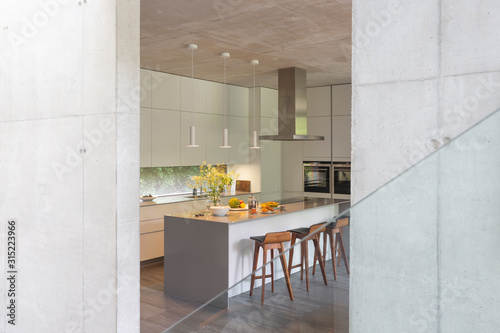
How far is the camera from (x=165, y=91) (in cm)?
622

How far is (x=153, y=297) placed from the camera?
15.4 feet

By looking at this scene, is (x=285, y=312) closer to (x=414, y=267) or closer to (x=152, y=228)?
(x=414, y=267)

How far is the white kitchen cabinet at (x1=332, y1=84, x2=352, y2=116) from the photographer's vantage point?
7156 mm

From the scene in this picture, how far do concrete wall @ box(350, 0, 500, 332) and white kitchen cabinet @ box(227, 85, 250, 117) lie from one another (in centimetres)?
577

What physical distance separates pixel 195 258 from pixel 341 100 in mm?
3927

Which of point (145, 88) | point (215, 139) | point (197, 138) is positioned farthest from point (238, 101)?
point (145, 88)

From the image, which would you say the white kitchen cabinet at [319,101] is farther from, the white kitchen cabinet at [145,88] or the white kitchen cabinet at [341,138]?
the white kitchen cabinet at [145,88]

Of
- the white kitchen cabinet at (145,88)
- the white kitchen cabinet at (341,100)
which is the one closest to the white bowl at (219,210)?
the white kitchen cabinet at (145,88)

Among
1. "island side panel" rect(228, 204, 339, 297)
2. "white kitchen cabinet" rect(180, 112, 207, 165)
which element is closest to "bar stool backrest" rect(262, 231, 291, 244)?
"island side panel" rect(228, 204, 339, 297)

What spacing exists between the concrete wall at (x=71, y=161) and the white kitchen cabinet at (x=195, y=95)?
10.9 feet

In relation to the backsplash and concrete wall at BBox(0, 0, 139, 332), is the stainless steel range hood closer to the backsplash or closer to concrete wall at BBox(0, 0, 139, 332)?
the backsplash

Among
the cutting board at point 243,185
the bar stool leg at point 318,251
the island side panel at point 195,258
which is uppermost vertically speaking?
the bar stool leg at point 318,251

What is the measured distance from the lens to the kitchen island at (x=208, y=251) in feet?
14.7

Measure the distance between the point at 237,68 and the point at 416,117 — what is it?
454 centimetres
